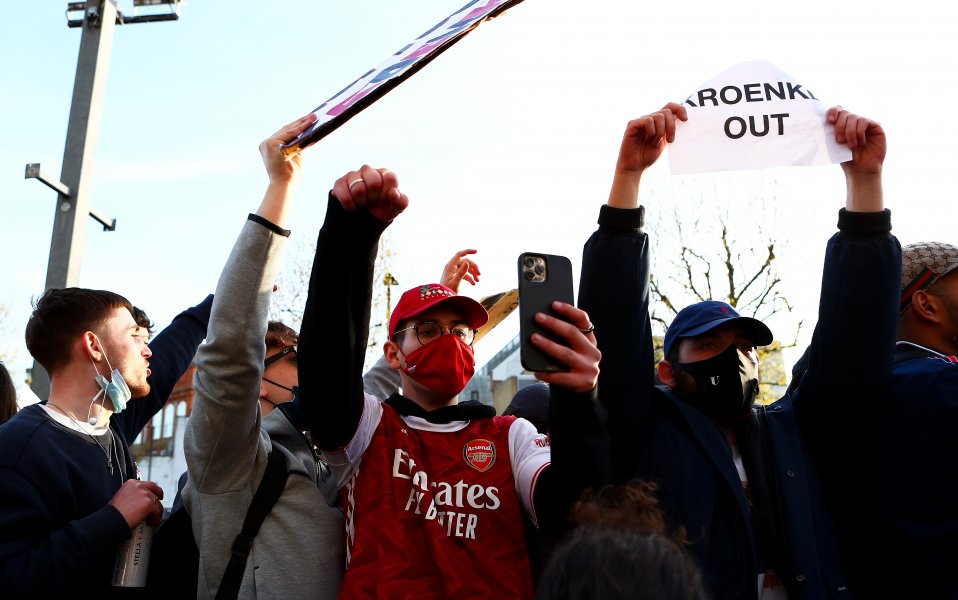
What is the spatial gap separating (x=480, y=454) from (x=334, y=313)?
2.16 feet

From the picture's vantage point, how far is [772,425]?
291 centimetres

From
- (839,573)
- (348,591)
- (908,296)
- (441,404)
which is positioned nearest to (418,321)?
(441,404)

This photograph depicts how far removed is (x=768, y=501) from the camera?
9.09 ft

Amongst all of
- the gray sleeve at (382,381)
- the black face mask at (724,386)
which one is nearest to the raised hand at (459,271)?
the gray sleeve at (382,381)

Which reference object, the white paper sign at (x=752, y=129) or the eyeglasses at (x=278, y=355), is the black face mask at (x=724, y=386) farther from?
the eyeglasses at (x=278, y=355)

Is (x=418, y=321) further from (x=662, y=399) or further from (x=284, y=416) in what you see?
(x=662, y=399)

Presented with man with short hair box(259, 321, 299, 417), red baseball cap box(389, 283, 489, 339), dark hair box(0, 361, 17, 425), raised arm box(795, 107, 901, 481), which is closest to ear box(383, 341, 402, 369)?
red baseball cap box(389, 283, 489, 339)

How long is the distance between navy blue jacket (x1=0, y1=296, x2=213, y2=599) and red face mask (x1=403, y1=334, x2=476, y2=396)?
105 cm

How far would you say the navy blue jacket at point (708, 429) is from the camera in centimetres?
266

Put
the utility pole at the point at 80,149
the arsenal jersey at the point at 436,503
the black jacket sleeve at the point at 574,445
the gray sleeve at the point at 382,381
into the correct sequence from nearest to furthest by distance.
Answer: the black jacket sleeve at the point at 574,445 < the arsenal jersey at the point at 436,503 < the gray sleeve at the point at 382,381 < the utility pole at the point at 80,149

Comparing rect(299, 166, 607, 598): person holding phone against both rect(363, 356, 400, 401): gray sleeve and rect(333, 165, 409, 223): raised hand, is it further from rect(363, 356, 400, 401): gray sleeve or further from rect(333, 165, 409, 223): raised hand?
rect(363, 356, 400, 401): gray sleeve

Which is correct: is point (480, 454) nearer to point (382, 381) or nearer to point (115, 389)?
point (382, 381)

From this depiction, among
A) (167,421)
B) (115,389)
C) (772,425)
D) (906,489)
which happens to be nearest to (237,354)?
(115,389)

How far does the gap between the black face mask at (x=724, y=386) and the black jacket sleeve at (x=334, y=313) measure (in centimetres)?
127
